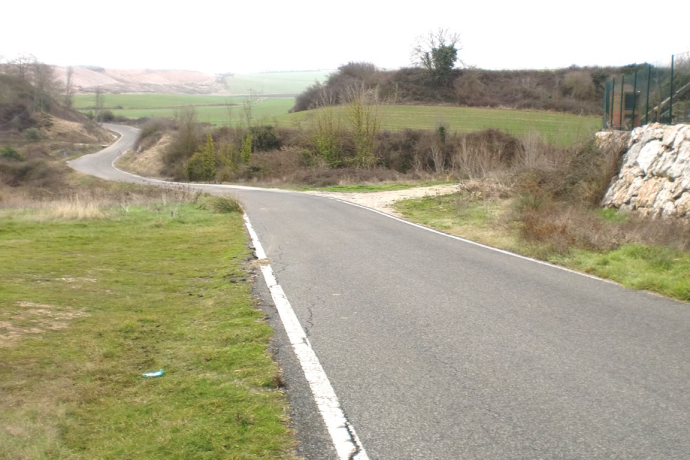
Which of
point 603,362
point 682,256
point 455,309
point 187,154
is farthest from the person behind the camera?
point 187,154

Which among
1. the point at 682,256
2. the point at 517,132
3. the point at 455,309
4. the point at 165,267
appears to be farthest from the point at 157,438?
the point at 517,132

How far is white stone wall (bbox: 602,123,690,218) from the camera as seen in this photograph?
48.7 ft

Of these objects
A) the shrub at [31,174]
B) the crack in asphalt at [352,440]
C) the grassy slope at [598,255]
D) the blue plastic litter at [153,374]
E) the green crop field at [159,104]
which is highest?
the green crop field at [159,104]

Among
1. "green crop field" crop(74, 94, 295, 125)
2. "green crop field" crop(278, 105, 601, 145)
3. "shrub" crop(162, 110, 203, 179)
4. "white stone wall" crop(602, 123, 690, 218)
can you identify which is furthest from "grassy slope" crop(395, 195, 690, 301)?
"green crop field" crop(74, 94, 295, 125)

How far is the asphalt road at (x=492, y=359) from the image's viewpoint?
427cm

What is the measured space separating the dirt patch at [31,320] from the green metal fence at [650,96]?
15.5m

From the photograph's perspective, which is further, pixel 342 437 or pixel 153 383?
pixel 153 383

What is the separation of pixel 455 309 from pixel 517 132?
54.4 meters

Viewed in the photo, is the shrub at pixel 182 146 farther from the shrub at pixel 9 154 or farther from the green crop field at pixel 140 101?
the green crop field at pixel 140 101

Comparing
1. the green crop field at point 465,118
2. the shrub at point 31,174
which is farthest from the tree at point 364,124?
the shrub at point 31,174

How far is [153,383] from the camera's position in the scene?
5422 millimetres

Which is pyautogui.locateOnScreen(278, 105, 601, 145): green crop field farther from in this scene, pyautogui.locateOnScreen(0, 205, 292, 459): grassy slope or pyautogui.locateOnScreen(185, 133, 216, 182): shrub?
pyautogui.locateOnScreen(0, 205, 292, 459): grassy slope

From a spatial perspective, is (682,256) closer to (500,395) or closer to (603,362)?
(603,362)

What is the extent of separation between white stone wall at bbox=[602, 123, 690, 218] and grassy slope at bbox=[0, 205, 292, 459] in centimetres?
1014
